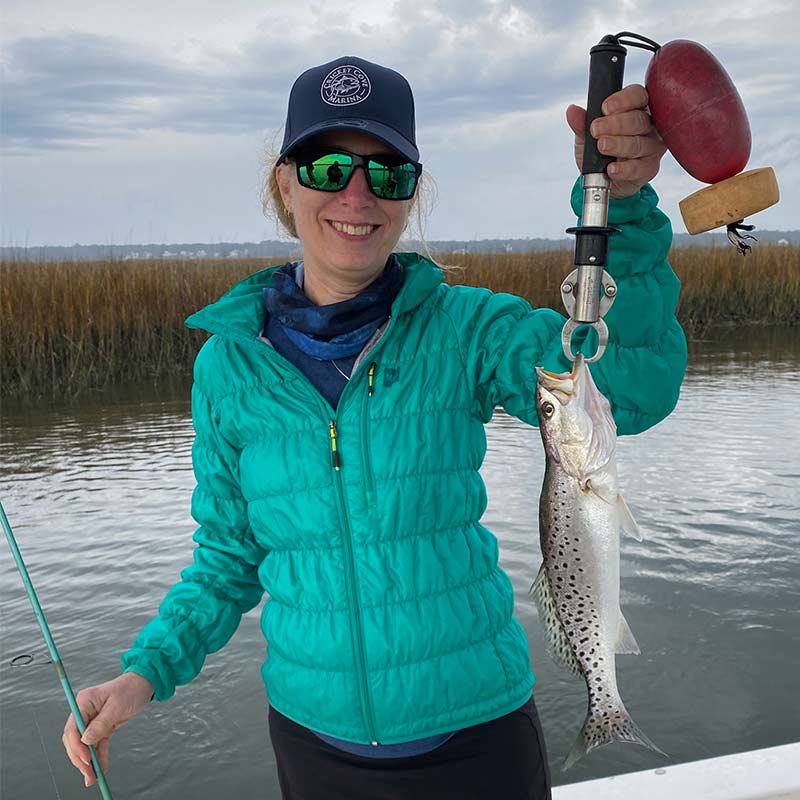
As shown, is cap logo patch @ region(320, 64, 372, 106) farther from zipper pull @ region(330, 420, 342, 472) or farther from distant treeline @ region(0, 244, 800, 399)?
distant treeline @ region(0, 244, 800, 399)

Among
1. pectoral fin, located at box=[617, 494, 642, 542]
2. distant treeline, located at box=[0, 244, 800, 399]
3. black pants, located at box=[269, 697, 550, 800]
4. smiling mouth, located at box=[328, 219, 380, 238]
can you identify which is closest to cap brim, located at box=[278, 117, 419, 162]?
smiling mouth, located at box=[328, 219, 380, 238]

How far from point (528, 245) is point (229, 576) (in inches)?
863

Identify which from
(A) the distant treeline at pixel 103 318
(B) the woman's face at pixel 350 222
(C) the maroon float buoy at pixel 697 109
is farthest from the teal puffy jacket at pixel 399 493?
(A) the distant treeline at pixel 103 318

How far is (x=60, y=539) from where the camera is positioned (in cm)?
622

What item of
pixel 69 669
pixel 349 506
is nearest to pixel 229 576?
pixel 349 506

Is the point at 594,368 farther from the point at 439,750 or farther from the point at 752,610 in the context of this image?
the point at 752,610

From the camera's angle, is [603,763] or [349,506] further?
[603,763]

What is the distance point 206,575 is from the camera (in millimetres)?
2084

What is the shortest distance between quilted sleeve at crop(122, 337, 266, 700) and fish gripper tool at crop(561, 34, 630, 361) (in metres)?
0.88

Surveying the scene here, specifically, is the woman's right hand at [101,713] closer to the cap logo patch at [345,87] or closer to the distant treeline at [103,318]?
the cap logo patch at [345,87]

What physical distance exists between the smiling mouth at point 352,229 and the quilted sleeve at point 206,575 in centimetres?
40

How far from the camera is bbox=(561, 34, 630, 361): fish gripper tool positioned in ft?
4.69

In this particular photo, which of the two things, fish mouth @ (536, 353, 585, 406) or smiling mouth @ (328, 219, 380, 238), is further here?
smiling mouth @ (328, 219, 380, 238)

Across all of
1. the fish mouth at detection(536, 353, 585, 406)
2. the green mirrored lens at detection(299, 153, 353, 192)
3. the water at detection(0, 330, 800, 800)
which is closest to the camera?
the fish mouth at detection(536, 353, 585, 406)
